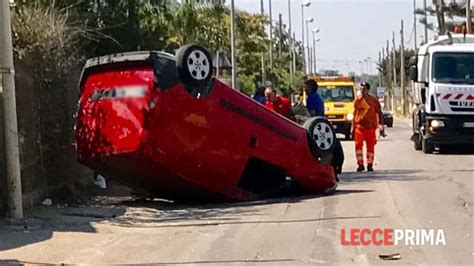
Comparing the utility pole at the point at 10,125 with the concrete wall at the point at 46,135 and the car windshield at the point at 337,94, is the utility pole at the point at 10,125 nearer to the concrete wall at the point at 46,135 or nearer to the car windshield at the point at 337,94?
the concrete wall at the point at 46,135

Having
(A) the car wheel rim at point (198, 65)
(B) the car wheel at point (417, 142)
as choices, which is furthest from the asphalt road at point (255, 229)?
(B) the car wheel at point (417, 142)

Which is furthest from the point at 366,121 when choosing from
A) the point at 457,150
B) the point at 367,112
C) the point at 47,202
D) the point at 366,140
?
the point at 47,202

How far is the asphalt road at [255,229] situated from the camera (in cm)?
967

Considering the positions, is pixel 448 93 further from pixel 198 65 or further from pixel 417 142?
pixel 198 65

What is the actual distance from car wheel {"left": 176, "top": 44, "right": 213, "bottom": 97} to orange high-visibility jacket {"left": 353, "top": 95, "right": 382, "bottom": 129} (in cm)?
673

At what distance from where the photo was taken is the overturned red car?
12852mm

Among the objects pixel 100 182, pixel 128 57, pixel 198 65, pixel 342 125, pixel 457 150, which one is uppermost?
pixel 128 57

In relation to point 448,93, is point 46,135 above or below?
below

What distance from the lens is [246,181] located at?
14.5m

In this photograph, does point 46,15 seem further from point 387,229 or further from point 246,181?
point 387,229

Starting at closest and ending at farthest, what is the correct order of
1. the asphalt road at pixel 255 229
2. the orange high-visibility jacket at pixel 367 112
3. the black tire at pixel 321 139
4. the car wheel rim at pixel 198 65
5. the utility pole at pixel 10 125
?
the asphalt road at pixel 255 229 < the utility pole at pixel 10 125 < the car wheel rim at pixel 198 65 < the black tire at pixel 321 139 < the orange high-visibility jacket at pixel 367 112

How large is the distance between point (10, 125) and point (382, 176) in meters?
8.46

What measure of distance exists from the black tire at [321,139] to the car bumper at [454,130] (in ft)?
30.6

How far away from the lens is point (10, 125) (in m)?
12.0
